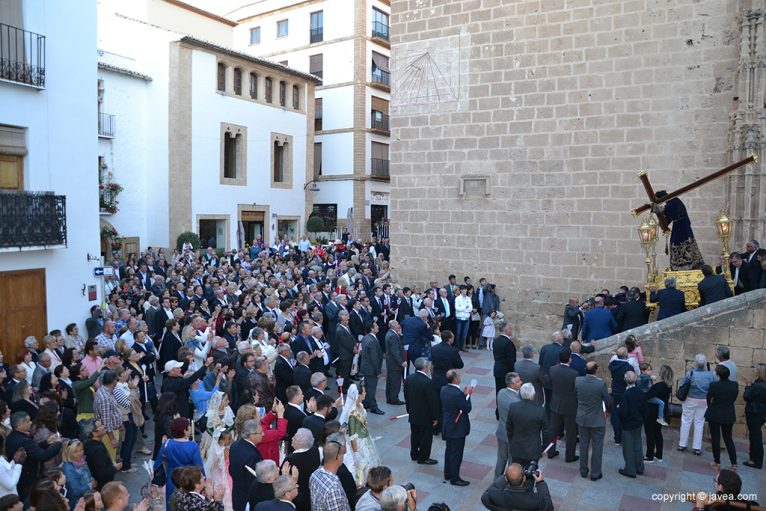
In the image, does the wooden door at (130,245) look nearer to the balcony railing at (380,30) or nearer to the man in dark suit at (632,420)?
the balcony railing at (380,30)

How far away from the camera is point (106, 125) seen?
22.3 metres

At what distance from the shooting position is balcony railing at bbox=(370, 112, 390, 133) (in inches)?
1309

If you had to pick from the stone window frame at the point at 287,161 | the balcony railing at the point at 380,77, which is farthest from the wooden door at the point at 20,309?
the balcony railing at the point at 380,77

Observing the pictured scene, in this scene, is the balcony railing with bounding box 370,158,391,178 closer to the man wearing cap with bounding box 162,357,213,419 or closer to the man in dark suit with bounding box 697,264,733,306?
the man in dark suit with bounding box 697,264,733,306

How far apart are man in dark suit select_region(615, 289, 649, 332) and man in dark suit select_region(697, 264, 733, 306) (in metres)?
1.04

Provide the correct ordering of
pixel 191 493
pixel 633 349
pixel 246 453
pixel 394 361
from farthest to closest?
1. pixel 394 361
2. pixel 633 349
3. pixel 246 453
4. pixel 191 493

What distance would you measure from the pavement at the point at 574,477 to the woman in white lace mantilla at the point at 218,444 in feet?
4.57

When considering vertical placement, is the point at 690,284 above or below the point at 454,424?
above

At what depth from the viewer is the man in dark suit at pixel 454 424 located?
704 centimetres

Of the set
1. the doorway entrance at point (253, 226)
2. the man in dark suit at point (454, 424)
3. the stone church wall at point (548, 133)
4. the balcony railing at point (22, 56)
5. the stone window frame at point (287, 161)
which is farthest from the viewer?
the stone window frame at point (287, 161)

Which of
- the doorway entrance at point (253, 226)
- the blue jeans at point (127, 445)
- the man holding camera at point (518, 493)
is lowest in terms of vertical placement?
the blue jeans at point (127, 445)

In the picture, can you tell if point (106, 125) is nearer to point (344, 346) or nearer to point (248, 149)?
point (248, 149)

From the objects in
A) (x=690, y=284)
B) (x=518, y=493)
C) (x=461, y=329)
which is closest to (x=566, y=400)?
(x=518, y=493)

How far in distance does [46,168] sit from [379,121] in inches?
922
